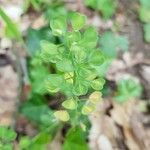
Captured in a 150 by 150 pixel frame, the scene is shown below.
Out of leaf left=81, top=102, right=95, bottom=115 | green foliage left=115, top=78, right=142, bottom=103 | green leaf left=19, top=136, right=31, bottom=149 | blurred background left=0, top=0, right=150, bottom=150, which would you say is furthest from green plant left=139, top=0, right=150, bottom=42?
leaf left=81, top=102, right=95, bottom=115

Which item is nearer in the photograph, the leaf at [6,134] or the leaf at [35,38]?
the leaf at [6,134]

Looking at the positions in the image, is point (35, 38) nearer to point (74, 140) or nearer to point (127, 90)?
point (127, 90)

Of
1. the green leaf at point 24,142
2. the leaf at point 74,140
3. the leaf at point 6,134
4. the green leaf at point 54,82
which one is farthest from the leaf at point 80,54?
the green leaf at point 24,142

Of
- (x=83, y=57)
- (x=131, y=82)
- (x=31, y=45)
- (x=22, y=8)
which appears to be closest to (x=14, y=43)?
(x=31, y=45)

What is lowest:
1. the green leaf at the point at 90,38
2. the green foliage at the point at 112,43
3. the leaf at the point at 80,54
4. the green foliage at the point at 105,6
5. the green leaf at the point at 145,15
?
the green foliage at the point at 112,43

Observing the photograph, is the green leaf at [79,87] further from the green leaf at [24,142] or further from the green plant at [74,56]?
the green leaf at [24,142]

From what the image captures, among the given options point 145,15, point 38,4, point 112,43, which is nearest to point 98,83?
point 112,43

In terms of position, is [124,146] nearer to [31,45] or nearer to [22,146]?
[22,146]
